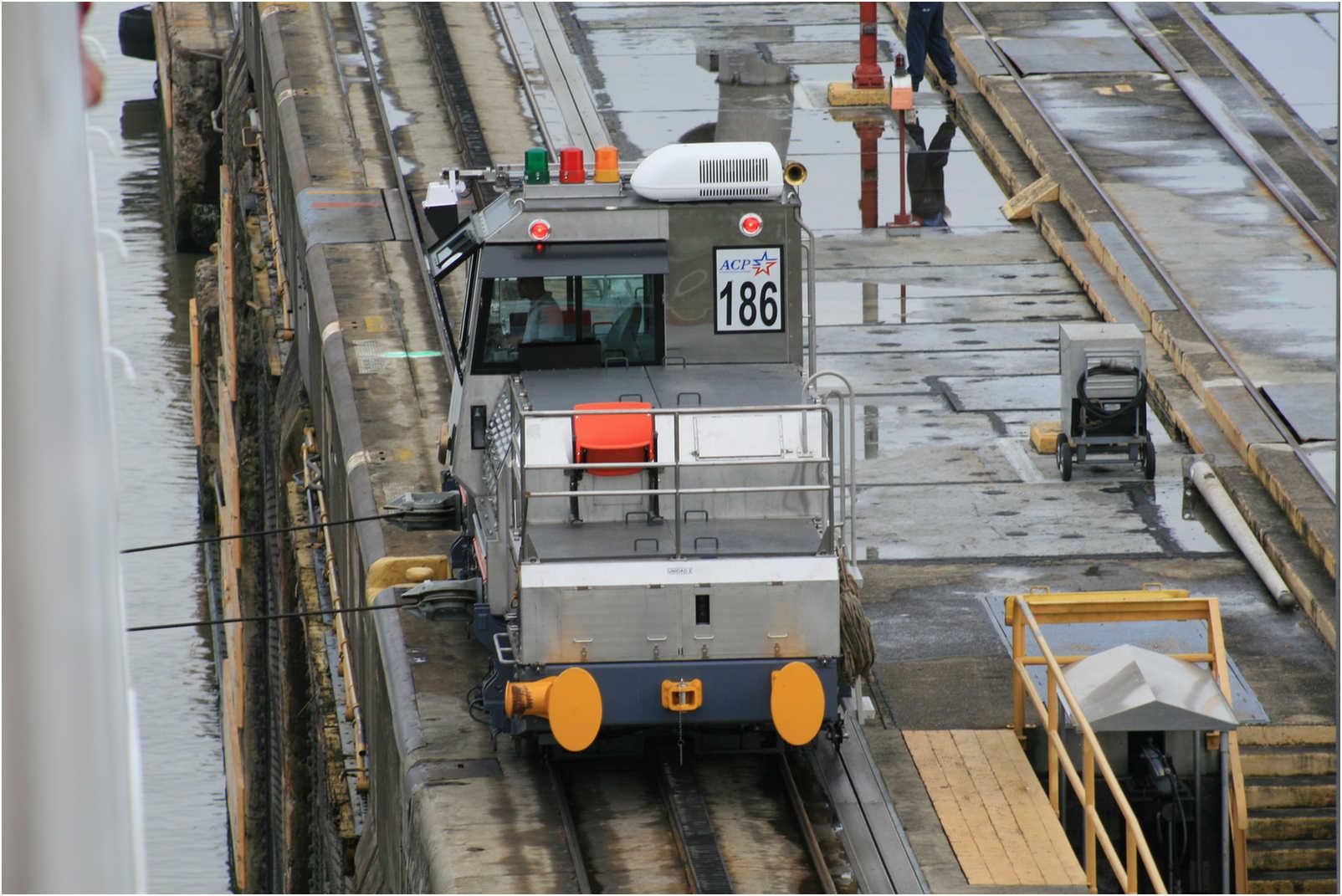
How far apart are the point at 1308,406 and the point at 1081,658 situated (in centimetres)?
654

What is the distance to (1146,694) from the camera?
463 inches

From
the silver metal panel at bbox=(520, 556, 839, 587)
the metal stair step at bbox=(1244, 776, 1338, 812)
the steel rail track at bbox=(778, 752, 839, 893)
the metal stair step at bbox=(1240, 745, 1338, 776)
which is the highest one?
the silver metal panel at bbox=(520, 556, 839, 587)

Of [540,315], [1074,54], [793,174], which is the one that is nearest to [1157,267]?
[1074,54]

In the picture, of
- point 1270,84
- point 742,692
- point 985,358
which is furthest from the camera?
point 1270,84

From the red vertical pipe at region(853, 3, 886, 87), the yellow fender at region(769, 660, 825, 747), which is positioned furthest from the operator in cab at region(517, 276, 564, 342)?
the red vertical pipe at region(853, 3, 886, 87)

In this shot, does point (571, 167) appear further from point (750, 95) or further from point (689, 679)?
point (750, 95)

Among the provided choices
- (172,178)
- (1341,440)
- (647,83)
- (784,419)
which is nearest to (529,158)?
(784,419)

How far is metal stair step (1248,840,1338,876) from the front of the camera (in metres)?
12.2

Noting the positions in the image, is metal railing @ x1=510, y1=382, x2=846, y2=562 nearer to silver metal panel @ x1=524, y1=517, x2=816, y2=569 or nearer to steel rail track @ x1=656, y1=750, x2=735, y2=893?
silver metal panel @ x1=524, y1=517, x2=816, y2=569

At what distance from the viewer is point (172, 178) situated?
44.1 m

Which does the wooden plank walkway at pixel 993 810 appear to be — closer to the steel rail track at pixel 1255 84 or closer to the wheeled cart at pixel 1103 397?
the wheeled cart at pixel 1103 397

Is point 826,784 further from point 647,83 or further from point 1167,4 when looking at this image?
point 1167,4

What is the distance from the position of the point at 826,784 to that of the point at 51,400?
8.68 m

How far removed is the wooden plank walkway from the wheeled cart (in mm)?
4557
